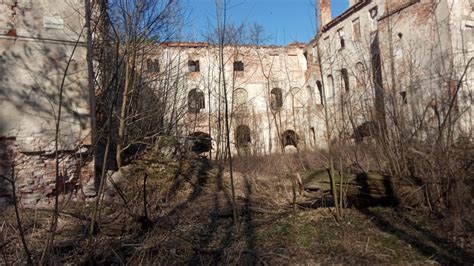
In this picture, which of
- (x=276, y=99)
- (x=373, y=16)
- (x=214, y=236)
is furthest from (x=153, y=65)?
(x=373, y=16)

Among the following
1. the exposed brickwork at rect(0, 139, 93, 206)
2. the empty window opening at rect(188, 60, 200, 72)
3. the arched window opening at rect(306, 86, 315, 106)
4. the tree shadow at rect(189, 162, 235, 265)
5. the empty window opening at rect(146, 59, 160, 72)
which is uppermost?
the empty window opening at rect(188, 60, 200, 72)

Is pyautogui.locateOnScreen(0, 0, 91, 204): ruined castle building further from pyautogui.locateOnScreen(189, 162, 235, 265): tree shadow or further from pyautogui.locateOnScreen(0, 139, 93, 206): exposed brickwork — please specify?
pyautogui.locateOnScreen(189, 162, 235, 265): tree shadow

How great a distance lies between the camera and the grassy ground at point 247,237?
459 centimetres

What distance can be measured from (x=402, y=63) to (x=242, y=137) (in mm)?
9140

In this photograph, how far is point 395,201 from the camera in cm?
649

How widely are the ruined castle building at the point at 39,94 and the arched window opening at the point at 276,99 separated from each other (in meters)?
15.0

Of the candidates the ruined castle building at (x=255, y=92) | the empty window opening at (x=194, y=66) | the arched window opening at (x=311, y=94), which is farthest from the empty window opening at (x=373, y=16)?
the empty window opening at (x=194, y=66)

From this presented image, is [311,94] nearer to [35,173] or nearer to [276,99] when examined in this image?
[276,99]

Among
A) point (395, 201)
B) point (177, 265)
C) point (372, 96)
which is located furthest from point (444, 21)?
point (177, 265)

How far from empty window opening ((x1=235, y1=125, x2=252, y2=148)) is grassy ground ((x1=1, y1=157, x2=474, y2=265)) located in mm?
10791

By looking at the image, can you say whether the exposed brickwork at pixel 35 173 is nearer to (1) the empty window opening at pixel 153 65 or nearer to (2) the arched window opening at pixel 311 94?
(1) the empty window opening at pixel 153 65

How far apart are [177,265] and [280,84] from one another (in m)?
22.4

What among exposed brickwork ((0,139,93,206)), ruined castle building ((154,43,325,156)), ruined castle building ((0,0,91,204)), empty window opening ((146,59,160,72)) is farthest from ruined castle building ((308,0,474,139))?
empty window opening ((146,59,160,72))

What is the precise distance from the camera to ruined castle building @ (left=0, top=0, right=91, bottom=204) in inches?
296
